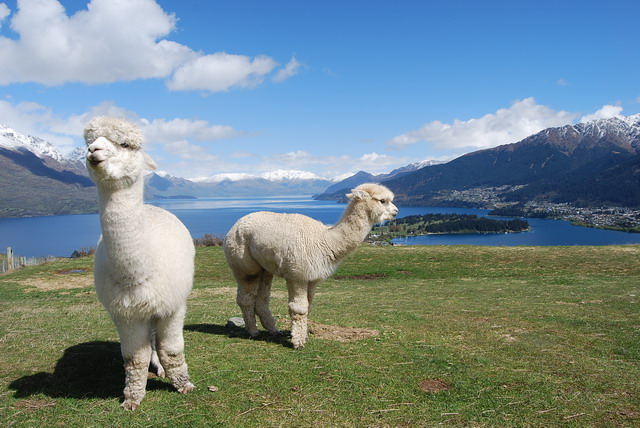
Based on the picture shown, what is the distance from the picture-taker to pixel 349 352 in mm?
7504

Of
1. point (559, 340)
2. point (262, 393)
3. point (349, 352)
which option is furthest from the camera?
point (559, 340)

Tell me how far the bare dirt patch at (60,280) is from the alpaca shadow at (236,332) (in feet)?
50.7

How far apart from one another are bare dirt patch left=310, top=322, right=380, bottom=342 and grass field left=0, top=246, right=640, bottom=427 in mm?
64

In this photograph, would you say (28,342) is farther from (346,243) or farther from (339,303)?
(339,303)

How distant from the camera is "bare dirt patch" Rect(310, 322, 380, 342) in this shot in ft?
28.6

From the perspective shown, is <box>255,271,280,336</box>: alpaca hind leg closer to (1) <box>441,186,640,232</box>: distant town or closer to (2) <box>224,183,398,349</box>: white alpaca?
(2) <box>224,183,398,349</box>: white alpaca

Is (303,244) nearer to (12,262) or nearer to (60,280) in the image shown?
(60,280)

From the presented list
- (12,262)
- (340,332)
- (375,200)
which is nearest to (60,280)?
(12,262)

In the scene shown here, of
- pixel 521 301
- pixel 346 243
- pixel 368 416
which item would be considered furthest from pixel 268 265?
pixel 521 301

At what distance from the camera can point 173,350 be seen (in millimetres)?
5684

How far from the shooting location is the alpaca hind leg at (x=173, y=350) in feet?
18.3

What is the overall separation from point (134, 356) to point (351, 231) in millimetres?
4514

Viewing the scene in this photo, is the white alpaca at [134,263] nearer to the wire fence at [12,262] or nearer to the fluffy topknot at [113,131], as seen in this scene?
the fluffy topknot at [113,131]

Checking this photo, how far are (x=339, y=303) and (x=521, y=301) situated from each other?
618 cm
